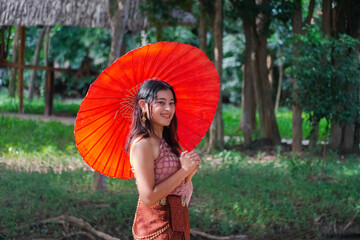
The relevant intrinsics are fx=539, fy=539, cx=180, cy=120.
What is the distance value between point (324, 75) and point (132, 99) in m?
5.72

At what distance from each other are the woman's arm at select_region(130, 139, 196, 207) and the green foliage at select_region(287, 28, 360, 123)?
582cm

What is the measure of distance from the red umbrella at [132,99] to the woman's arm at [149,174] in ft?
1.22

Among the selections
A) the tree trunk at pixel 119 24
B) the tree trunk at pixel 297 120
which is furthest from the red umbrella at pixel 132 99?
the tree trunk at pixel 297 120

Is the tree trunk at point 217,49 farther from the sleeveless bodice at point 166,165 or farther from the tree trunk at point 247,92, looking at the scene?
the sleeveless bodice at point 166,165

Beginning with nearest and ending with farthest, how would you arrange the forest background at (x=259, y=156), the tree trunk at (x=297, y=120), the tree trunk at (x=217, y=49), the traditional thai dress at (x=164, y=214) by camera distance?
the traditional thai dress at (x=164, y=214), the forest background at (x=259, y=156), the tree trunk at (x=297, y=120), the tree trunk at (x=217, y=49)

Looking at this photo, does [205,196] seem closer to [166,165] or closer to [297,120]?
[297,120]

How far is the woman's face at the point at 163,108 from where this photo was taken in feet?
8.37

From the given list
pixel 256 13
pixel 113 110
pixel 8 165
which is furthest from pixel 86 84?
pixel 113 110

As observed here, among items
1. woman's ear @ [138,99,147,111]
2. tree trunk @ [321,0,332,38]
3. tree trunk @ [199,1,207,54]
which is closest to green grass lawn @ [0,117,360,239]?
tree trunk @ [199,1,207,54]

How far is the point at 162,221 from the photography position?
2539mm

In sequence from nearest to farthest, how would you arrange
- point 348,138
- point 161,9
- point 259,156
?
point 259,156 → point 348,138 → point 161,9

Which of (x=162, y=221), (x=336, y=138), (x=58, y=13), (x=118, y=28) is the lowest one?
(x=336, y=138)

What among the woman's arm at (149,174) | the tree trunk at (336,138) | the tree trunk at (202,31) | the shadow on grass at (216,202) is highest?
the tree trunk at (202,31)

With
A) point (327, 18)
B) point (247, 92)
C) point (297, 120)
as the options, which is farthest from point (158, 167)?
point (247, 92)
